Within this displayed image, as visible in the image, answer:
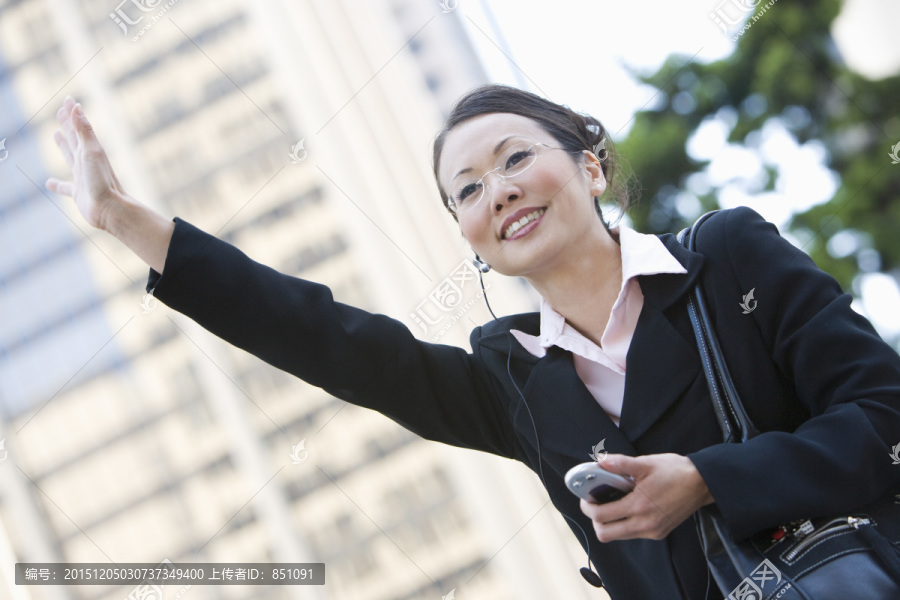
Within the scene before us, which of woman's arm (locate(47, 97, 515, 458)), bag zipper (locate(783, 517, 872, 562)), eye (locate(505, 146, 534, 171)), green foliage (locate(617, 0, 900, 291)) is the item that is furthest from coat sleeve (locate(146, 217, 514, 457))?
green foliage (locate(617, 0, 900, 291))

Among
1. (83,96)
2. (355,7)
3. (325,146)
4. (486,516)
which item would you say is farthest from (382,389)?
(83,96)

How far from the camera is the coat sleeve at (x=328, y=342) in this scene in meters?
0.79

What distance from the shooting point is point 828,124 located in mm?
2824

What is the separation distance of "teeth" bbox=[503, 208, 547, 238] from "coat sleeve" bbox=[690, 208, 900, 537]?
0.70 feet

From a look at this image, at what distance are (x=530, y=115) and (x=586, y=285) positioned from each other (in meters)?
0.22

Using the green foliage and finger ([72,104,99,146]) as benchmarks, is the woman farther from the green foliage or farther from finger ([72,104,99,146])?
the green foliage

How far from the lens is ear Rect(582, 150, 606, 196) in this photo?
955mm

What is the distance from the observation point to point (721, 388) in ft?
2.44

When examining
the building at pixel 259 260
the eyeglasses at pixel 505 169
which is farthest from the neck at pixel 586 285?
the building at pixel 259 260

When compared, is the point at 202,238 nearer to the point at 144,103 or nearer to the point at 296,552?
the point at 144,103

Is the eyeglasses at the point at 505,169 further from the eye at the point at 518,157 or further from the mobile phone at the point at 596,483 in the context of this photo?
the mobile phone at the point at 596,483

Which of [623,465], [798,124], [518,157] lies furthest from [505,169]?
[798,124]

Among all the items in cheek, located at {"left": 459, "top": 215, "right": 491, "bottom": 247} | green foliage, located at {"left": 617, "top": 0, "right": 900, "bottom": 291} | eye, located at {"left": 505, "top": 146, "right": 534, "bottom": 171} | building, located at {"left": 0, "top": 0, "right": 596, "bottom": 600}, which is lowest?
cheek, located at {"left": 459, "top": 215, "right": 491, "bottom": 247}

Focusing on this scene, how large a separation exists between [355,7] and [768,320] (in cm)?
716
